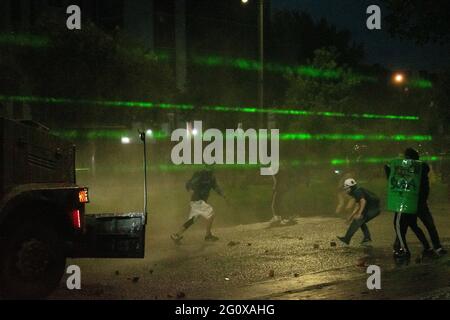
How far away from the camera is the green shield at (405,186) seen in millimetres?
10445

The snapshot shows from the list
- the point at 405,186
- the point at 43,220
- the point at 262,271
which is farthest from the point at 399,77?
the point at 43,220

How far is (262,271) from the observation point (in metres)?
9.59

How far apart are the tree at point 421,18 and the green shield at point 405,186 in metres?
4.20

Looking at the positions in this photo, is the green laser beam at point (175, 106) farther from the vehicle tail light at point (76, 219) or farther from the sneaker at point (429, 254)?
the vehicle tail light at point (76, 219)

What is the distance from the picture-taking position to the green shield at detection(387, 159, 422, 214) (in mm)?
10445

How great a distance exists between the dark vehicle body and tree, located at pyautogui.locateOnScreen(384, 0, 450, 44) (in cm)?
818

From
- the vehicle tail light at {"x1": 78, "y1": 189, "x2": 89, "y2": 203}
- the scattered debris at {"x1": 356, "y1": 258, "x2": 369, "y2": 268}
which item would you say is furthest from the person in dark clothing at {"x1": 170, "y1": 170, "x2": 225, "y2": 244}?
the vehicle tail light at {"x1": 78, "y1": 189, "x2": 89, "y2": 203}

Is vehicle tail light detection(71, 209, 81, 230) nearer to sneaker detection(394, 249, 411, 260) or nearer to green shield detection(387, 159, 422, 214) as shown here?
green shield detection(387, 159, 422, 214)

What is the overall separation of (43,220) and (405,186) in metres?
5.65

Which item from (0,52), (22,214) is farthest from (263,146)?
(22,214)

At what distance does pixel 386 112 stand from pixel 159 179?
15.2m

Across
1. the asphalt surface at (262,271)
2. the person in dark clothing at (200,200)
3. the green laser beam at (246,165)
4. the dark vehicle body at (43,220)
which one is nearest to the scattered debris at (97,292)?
the asphalt surface at (262,271)

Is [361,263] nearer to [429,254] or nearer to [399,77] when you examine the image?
[429,254]

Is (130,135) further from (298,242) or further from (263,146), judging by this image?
(298,242)
